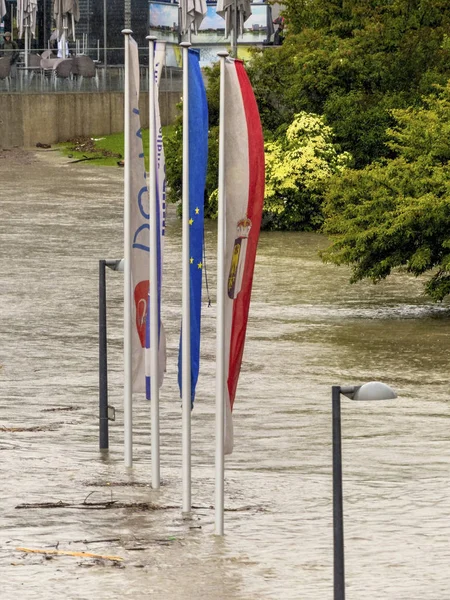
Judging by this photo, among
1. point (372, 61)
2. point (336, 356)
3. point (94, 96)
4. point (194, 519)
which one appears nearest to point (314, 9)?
point (372, 61)

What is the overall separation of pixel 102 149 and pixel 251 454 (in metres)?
37.1

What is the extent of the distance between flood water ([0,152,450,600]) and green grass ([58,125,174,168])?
72.4ft

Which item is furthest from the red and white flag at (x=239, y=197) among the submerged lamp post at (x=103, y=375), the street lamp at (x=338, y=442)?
the submerged lamp post at (x=103, y=375)

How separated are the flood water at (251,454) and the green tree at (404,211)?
74 centimetres

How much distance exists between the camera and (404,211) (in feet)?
65.1

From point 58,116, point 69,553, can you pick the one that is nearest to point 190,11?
point 58,116

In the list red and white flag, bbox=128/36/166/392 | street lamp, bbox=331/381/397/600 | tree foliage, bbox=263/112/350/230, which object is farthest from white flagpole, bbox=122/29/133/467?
tree foliage, bbox=263/112/350/230

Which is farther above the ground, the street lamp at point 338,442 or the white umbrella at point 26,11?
the white umbrella at point 26,11

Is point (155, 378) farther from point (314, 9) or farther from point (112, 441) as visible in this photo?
point (314, 9)

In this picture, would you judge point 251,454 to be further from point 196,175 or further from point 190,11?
point 190,11

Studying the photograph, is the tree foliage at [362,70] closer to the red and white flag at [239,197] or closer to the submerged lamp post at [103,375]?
the submerged lamp post at [103,375]

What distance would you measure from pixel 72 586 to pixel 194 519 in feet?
5.90

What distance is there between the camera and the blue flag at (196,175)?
9617mm

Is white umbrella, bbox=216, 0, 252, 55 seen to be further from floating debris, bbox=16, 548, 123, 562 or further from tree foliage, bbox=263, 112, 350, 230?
floating debris, bbox=16, 548, 123, 562
